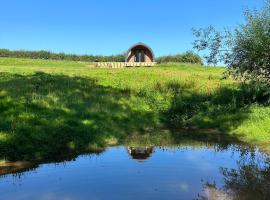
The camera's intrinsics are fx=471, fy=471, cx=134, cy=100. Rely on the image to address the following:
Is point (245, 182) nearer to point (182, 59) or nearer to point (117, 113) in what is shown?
point (117, 113)

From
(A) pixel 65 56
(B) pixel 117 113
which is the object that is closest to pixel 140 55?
(A) pixel 65 56

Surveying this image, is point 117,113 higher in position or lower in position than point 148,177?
higher

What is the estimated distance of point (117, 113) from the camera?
83.9 feet

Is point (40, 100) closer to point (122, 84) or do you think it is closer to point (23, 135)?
point (23, 135)

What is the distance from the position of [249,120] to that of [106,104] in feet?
26.1

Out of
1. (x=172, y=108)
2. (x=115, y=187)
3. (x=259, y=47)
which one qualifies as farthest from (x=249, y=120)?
(x=115, y=187)

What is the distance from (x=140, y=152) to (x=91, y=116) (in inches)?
207

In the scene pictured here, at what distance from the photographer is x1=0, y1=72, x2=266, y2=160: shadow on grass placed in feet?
60.4

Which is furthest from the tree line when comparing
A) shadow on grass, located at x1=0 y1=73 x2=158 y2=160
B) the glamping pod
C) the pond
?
the pond

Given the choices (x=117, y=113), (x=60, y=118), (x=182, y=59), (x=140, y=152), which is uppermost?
(x=182, y=59)

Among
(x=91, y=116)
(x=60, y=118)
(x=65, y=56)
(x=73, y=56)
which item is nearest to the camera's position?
(x=60, y=118)

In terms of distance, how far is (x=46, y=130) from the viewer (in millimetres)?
19391

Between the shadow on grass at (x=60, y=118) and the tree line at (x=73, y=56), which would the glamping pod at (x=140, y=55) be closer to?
the tree line at (x=73, y=56)

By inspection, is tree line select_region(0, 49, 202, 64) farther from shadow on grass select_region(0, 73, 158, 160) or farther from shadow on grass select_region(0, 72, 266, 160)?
shadow on grass select_region(0, 73, 158, 160)
